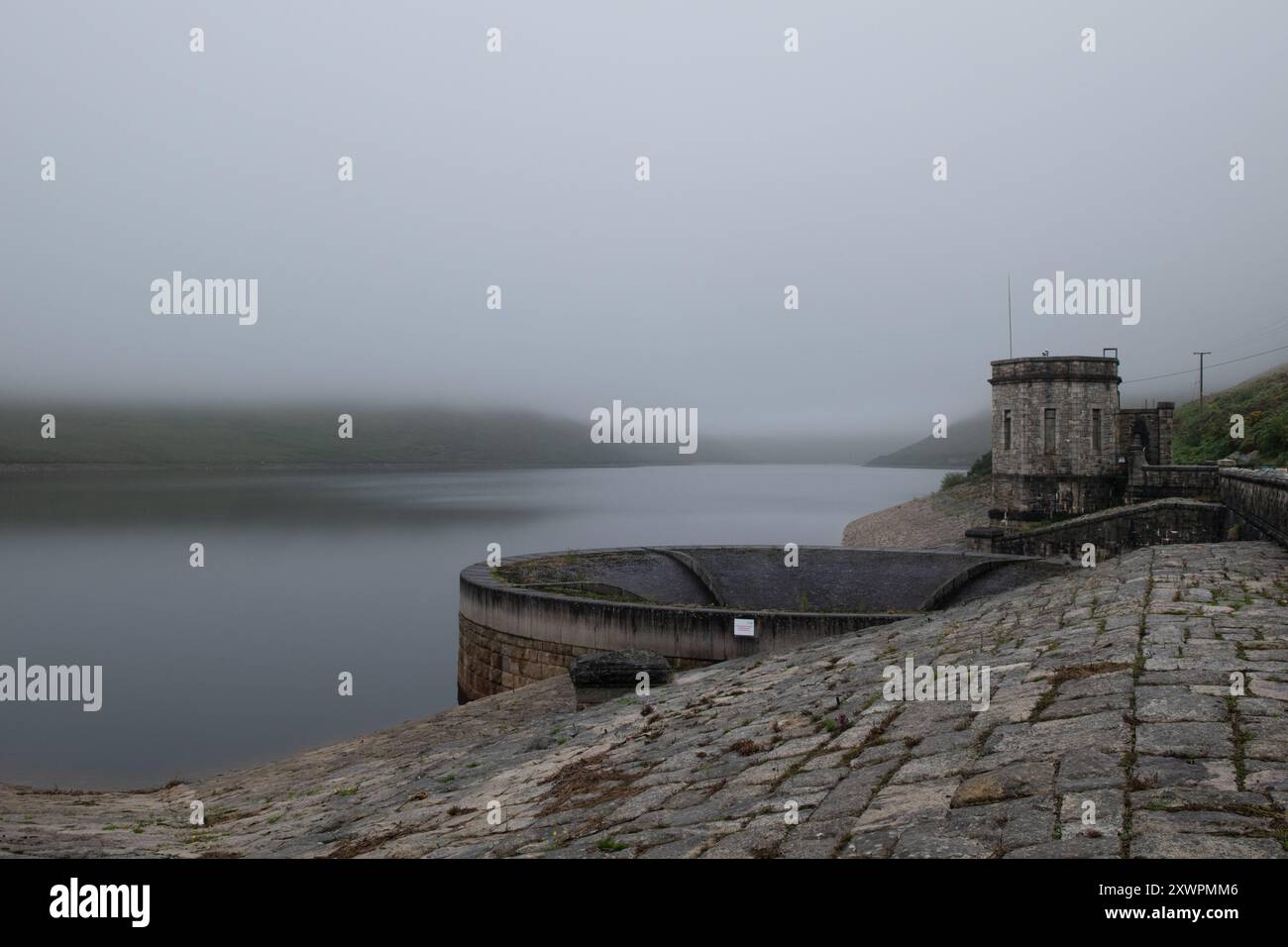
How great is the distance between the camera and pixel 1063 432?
38344 mm

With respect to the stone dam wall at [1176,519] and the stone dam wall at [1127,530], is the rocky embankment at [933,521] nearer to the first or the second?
the stone dam wall at [1176,519]

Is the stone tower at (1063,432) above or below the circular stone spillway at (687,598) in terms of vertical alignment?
above

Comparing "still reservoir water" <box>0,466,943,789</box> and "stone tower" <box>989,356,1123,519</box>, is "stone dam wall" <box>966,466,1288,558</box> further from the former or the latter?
"still reservoir water" <box>0,466,943,789</box>

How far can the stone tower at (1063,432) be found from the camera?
125 ft

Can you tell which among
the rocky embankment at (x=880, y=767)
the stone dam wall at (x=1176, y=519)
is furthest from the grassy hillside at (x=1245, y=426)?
the rocky embankment at (x=880, y=767)

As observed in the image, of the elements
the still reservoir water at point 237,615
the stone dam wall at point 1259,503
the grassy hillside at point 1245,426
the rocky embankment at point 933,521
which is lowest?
the still reservoir water at point 237,615

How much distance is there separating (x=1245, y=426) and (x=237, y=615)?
5664 cm

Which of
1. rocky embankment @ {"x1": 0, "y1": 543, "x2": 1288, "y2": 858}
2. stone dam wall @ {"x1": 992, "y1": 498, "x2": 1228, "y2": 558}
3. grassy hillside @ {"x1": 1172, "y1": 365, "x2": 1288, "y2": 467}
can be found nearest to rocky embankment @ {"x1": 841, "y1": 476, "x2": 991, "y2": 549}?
stone dam wall @ {"x1": 992, "y1": 498, "x2": 1228, "y2": 558}

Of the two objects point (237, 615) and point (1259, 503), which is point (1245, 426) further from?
point (237, 615)

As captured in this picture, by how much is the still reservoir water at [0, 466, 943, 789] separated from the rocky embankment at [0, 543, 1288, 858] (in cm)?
1220

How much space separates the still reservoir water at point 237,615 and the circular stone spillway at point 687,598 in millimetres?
6853

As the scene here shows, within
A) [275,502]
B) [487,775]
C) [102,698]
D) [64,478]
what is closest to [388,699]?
[102,698]

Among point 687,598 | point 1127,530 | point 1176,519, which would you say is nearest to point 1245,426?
point 1127,530
